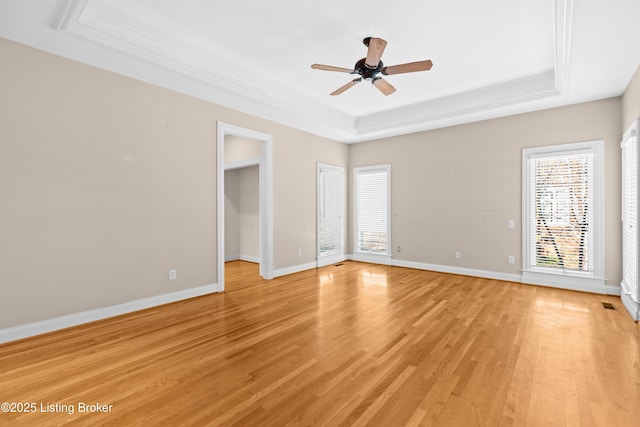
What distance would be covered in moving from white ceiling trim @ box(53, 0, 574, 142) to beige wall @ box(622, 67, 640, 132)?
66cm

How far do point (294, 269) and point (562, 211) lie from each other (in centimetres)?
454

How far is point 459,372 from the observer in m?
2.26

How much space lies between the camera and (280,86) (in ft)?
15.5

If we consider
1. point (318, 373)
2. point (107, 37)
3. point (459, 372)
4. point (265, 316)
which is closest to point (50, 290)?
point (265, 316)

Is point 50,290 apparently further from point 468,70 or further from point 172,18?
point 468,70

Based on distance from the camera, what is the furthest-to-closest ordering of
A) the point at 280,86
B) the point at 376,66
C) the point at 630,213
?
the point at 280,86 < the point at 630,213 < the point at 376,66

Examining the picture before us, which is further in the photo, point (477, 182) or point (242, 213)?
point (242, 213)

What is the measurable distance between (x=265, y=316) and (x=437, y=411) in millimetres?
2111

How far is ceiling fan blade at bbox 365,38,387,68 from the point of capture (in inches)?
113

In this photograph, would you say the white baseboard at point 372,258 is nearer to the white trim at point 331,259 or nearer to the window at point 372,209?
the window at point 372,209

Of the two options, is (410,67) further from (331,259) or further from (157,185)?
(331,259)

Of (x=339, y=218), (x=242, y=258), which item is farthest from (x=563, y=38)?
(x=242, y=258)

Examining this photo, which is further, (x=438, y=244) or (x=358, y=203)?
(x=358, y=203)

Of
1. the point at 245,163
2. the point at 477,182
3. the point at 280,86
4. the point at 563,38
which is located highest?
the point at 280,86
